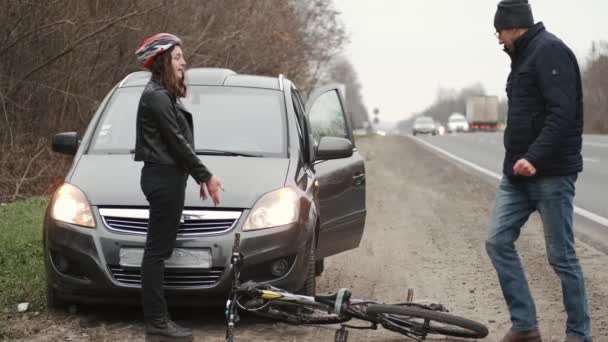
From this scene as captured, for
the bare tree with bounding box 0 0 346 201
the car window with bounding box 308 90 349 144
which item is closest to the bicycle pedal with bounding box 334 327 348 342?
the car window with bounding box 308 90 349 144

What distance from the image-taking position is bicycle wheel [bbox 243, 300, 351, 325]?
5.66m

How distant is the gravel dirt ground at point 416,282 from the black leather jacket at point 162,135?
1048 mm

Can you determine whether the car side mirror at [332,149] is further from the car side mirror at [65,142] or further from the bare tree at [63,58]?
the bare tree at [63,58]

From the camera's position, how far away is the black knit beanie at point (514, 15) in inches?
209

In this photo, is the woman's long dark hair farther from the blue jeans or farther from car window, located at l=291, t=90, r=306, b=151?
the blue jeans

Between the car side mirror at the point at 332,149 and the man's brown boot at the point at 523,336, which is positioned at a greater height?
the car side mirror at the point at 332,149

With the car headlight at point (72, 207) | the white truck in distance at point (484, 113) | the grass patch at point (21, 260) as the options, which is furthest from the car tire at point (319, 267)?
the white truck in distance at point (484, 113)

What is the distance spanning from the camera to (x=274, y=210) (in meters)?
6.10

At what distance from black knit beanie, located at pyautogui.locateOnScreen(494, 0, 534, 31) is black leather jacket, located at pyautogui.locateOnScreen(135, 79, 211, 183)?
1.85m

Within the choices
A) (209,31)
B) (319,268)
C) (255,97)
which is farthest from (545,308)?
(209,31)

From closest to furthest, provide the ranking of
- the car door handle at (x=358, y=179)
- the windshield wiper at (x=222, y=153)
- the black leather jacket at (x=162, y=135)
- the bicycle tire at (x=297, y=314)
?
1. the black leather jacket at (x=162, y=135)
2. the bicycle tire at (x=297, y=314)
3. the windshield wiper at (x=222, y=153)
4. the car door handle at (x=358, y=179)

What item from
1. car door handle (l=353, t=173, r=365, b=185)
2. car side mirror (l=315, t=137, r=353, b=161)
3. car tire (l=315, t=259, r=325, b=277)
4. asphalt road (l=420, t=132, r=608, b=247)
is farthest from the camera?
asphalt road (l=420, t=132, r=608, b=247)

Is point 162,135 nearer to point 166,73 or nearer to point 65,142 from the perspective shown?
point 166,73

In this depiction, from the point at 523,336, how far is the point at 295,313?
4.32ft
